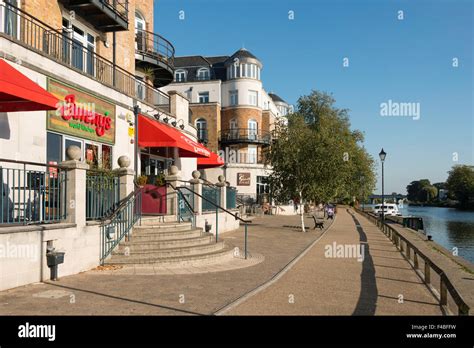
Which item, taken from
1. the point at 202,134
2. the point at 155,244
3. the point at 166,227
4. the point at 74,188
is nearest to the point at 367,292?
the point at 155,244

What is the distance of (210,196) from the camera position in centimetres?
1897

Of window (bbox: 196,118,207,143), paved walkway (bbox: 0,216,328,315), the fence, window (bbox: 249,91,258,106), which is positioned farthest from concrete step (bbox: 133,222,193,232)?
window (bbox: 249,91,258,106)

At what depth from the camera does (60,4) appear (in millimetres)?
14414

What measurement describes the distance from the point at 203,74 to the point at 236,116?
7704 millimetres

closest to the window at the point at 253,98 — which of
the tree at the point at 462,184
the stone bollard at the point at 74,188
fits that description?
the stone bollard at the point at 74,188

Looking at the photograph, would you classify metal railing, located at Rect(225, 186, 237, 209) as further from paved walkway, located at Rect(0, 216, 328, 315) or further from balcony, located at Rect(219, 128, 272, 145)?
balcony, located at Rect(219, 128, 272, 145)

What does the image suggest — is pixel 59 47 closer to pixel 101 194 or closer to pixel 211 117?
pixel 101 194

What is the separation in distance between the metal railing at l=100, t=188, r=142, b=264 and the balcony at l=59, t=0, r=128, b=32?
768 centimetres

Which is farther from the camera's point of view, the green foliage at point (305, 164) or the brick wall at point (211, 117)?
the brick wall at point (211, 117)

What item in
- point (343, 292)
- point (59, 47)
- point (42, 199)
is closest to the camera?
point (343, 292)

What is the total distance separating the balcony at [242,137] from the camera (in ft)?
151

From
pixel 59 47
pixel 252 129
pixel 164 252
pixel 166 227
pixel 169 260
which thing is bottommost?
pixel 169 260

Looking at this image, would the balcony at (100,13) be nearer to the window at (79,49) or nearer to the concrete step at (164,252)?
the window at (79,49)
